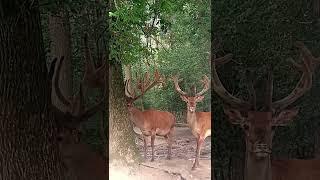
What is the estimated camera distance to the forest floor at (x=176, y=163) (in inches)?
135

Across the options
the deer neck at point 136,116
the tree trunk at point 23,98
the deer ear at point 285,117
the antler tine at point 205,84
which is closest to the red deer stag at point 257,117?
the deer ear at point 285,117

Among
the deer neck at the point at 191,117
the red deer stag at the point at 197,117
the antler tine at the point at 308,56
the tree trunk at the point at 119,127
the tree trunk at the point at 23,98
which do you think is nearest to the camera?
the tree trunk at the point at 23,98

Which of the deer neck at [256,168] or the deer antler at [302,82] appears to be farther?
the deer neck at [256,168]

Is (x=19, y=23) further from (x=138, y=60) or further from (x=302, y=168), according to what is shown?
(x=302, y=168)

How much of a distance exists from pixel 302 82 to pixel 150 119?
1092mm

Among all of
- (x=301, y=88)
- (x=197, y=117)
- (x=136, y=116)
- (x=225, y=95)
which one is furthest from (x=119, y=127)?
(x=301, y=88)

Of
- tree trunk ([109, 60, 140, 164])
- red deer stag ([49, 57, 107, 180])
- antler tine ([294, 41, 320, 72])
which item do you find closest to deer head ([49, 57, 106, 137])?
red deer stag ([49, 57, 107, 180])

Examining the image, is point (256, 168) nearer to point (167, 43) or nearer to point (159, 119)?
point (159, 119)

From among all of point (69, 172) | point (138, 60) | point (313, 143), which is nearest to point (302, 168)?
point (313, 143)

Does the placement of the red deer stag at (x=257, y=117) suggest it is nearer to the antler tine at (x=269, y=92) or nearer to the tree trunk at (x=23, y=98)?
the antler tine at (x=269, y=92)

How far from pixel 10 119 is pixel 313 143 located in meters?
1.86

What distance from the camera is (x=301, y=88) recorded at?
10.3ft

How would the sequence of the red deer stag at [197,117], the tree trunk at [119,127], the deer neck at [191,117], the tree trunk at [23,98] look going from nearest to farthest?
the tree trunk at [23,98], the red deer stag at [197,117], the deer neck at [191,117], the tree trunk at [119,127]

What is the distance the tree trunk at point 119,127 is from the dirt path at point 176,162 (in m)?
0.07
